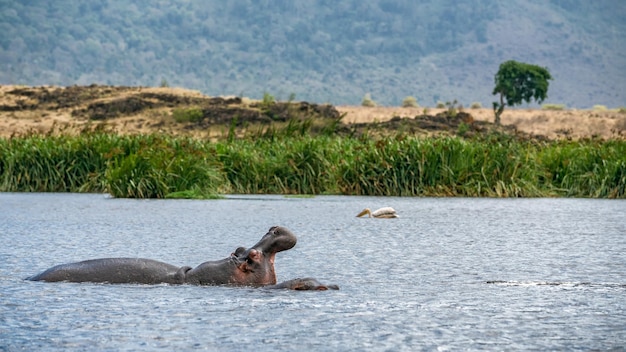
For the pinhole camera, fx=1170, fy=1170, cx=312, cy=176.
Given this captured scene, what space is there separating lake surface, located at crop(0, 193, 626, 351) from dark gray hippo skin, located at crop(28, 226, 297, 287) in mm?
162

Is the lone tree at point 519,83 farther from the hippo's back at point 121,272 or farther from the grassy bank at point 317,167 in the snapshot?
the hippo's back at point 121,272

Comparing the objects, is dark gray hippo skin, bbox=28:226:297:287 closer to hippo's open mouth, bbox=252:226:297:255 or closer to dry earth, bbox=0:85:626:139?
hippo's open mouth, bbox=252:226:297:255

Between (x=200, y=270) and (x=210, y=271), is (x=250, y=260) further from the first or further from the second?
(x=200, y=270)

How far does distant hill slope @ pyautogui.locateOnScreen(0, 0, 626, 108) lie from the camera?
11044 cm

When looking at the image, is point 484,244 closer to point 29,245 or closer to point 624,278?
point 624,278

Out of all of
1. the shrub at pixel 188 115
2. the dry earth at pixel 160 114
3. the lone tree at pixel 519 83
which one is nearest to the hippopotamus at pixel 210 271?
the dry earth at pixel 160 114

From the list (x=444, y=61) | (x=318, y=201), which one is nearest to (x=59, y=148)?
(x=318, y=201)

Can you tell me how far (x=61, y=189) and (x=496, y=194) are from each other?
8.22 m

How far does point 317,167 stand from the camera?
2198 cm

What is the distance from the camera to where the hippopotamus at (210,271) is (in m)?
7.06

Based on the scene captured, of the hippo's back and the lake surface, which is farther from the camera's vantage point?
the hippo's back

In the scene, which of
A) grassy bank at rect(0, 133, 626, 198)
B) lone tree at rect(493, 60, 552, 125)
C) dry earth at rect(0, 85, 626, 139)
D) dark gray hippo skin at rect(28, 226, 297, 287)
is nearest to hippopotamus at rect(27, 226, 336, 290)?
dark gray hippo skin at rect(28, 226, 297, 287)

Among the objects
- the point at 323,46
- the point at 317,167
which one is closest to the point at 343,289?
the point at 317,167

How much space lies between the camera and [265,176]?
22438 millimetres
